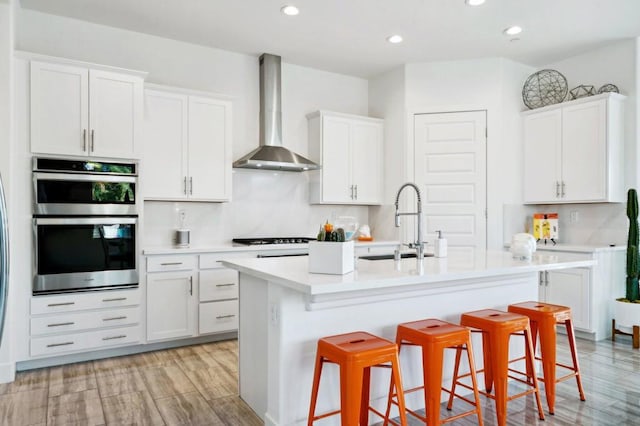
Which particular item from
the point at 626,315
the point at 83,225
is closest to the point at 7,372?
the point at 83,225

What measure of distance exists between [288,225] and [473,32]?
2.85 m

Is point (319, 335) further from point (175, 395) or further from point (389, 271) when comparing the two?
point (175, 395)

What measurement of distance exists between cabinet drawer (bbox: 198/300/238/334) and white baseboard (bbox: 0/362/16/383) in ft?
4.62

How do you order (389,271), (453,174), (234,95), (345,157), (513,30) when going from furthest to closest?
(345,157) → (453,174) → (234,95) → (513,30) → (389,271)

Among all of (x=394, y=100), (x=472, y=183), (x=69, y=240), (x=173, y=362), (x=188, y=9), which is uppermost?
(x=188, y=9)

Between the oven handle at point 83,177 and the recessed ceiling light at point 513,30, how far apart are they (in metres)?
3.78

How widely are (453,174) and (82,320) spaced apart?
160 inches

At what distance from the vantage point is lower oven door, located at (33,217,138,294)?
3330 millimetres

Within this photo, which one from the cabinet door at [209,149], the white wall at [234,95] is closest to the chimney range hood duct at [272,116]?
the white wall at [234,95]

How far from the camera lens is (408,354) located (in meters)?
2.63

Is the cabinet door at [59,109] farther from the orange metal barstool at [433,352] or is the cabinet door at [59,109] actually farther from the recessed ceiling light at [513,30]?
the recessed ceiling light at [513,30]

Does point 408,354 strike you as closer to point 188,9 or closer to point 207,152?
point 207,152

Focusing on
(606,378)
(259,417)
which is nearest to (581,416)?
(606,378)

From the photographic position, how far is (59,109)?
343cm
